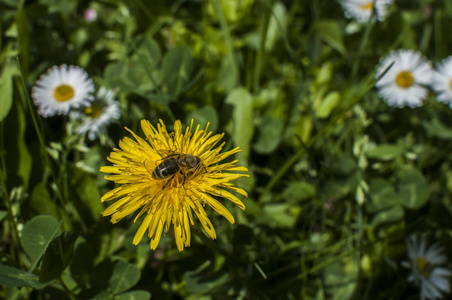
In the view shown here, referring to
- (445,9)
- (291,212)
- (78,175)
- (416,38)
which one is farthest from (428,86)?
(78,175)

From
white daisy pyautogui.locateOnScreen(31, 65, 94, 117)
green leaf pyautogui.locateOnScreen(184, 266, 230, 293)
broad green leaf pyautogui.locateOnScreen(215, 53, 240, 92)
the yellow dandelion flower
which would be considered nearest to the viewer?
the yellow dandelion flower

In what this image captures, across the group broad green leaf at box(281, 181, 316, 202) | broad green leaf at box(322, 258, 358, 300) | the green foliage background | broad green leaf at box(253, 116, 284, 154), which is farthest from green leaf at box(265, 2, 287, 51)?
broad green leaf at box(322, 258, 358, 300)

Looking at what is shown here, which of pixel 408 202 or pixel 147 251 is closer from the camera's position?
pixel 147 251

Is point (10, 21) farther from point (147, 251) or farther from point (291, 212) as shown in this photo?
point (291, 212)

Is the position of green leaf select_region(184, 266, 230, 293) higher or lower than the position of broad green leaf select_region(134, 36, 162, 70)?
lower

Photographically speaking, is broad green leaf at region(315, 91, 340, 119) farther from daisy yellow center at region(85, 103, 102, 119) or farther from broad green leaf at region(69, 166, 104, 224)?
broad green leaf at region(69, 166, 104, 224)

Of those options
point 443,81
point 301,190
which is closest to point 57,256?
point 301,190

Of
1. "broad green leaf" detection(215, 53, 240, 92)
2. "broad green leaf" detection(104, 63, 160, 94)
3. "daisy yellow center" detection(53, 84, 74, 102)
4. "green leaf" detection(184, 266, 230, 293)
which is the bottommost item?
"green leaf" detection(184, 266, 230, 293)
